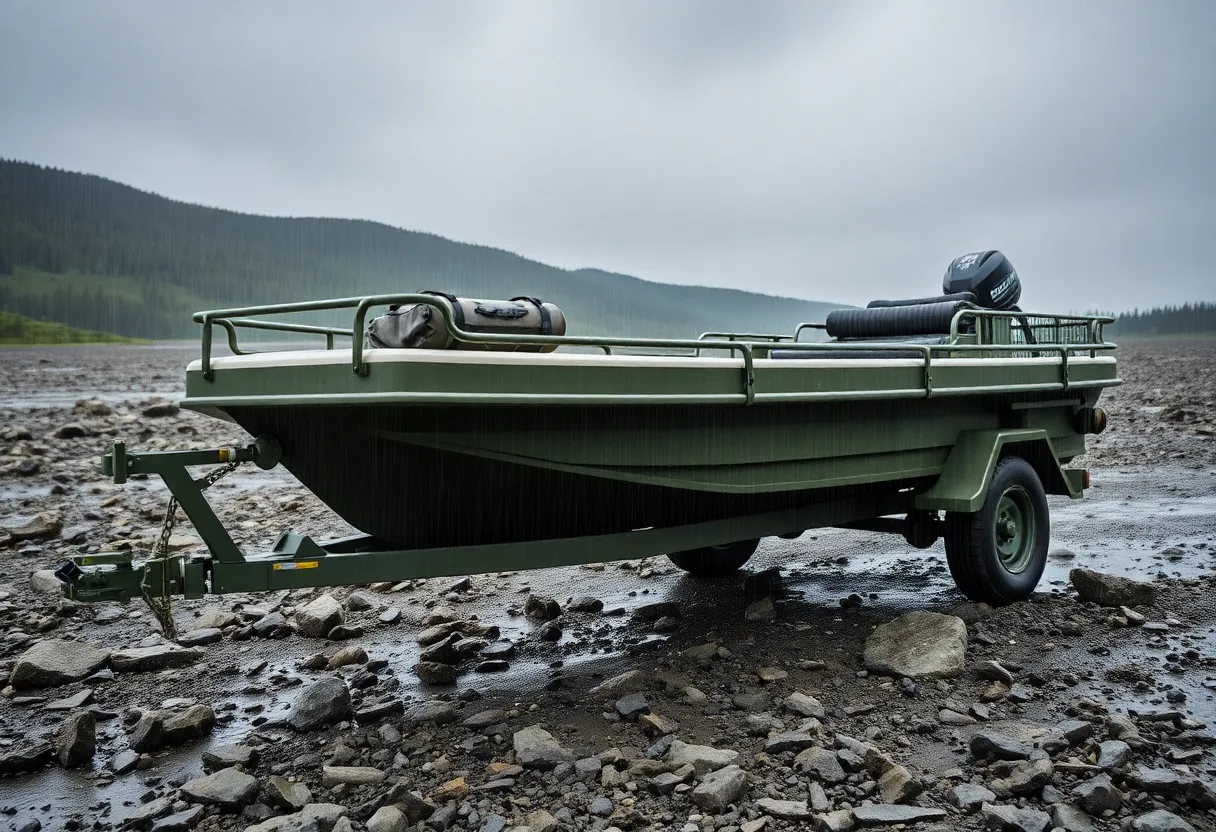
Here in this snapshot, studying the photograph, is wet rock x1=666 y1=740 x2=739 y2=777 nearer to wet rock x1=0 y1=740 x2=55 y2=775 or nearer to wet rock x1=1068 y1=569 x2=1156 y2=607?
wet rock x1=0 y1=740 x2=55 y2=775

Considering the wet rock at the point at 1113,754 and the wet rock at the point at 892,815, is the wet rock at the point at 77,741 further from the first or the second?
the wet rock at the point at 1113,754

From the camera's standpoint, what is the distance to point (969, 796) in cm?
301

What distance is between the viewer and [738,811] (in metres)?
2.96

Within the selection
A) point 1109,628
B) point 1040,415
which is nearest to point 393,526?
point 1109,628

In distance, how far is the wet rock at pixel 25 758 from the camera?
11.3 ft

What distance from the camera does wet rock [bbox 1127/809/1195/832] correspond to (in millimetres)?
2789

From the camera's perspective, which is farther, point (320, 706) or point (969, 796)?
point (320, 706)

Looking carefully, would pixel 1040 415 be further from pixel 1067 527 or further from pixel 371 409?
pixel 371 409

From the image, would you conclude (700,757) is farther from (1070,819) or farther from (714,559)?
(714,559)

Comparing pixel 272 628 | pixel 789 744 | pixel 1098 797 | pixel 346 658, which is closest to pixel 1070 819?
pixel 1098 797

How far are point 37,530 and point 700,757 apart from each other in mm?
5866

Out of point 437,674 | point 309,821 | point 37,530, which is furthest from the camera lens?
point 37,530

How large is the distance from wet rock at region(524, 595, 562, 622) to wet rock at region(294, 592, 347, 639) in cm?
103

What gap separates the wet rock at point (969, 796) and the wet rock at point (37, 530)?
21.5ft
